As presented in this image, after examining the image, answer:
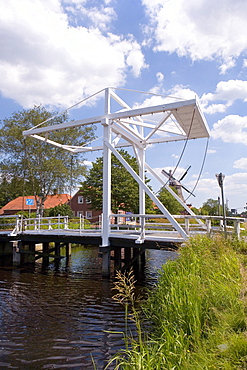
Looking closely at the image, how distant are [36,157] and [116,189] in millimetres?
7912

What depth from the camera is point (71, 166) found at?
91.6 feet

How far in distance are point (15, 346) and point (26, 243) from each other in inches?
420

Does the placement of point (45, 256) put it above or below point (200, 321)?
below

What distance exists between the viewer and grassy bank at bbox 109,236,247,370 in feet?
10.1

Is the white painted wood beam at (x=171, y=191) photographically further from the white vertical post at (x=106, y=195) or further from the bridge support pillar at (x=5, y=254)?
the bridge support pillar at (x=5, y=254)

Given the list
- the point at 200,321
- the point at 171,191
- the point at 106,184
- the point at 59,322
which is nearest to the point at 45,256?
the point at 106,184

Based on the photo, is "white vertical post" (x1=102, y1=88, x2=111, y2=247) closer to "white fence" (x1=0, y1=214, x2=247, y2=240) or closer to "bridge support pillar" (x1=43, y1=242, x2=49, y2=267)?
"white fence" (x1=0, y1=214, x2=247, y2=240)

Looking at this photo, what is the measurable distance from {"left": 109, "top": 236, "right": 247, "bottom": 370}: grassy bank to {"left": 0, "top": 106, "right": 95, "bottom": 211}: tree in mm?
21753

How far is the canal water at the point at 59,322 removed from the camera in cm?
502

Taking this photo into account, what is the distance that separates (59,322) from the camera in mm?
6770

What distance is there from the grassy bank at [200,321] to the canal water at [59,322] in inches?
28.1

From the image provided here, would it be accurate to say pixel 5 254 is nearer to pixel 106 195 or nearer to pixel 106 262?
pixel 106 262

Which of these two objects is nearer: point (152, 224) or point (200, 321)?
point (200, 321)

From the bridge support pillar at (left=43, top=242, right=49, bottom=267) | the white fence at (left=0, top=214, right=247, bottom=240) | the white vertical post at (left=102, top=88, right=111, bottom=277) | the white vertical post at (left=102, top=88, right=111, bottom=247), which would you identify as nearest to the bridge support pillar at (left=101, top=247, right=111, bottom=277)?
the white vertical post at (left=102, top=88, right=111, bottom=277)
